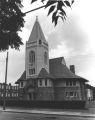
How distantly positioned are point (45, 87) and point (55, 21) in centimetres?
4670

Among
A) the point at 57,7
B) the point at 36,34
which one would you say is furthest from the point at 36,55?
the point at 57,7

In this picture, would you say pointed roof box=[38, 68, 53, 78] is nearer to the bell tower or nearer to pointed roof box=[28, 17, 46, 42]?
the bell tower

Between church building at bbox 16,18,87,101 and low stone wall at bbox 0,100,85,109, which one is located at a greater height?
church building at bbox 16,18,87,101

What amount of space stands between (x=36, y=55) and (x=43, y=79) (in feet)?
22.9

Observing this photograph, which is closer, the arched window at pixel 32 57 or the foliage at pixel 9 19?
the foliage at pixel 9 19

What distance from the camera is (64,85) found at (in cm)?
4966

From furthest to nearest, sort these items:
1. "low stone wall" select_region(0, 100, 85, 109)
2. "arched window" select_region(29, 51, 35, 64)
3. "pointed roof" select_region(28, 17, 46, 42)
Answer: "pointed roof" select_region(28, 17, 46, 42) < "arched window" select_region(29, 51, 35, 64) < "low stone wall" select_region(0, 100, 85, 109)

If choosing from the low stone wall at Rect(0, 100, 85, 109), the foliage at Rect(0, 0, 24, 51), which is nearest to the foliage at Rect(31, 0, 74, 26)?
the foliage at Rect(0, 0, 24, 51)

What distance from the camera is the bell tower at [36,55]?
2018 inches

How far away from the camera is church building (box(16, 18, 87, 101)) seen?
48.7 meters

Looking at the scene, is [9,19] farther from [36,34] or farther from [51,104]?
[36,34]

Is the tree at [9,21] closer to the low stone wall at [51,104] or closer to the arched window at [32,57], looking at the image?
the low stone wall at [51,104]

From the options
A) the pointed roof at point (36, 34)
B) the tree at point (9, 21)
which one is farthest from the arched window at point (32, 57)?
the tree at point (9, 21)

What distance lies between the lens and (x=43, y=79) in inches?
1928
